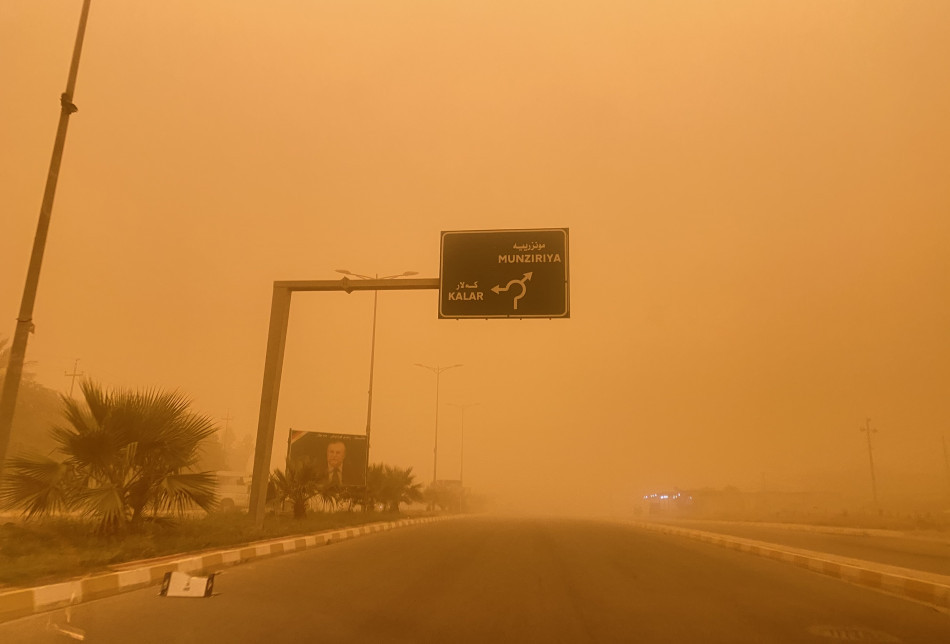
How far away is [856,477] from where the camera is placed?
506 ft

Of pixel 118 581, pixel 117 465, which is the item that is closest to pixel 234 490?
pixel 117 465

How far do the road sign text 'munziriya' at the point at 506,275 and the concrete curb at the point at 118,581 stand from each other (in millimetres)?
7139

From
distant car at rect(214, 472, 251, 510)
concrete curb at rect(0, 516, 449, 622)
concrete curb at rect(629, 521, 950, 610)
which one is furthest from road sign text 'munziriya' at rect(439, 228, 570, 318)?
distant car at rect(214, 472, 251, 510)

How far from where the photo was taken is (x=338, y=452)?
1332 inches

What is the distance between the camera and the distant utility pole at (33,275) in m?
9.55

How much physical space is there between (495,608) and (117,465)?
25.3 ft

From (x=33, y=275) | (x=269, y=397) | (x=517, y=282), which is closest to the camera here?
(x=33, y=275)

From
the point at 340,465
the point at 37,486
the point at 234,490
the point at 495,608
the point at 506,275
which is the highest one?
the point at 506,275

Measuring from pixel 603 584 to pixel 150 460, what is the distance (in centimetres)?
805

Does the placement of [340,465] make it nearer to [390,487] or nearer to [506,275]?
[390,487]

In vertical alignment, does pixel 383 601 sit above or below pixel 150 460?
below

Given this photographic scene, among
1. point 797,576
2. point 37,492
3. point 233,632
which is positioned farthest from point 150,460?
point 797,576

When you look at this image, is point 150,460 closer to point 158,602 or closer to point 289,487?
point 158,602

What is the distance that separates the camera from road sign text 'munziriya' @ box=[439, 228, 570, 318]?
17469mm
